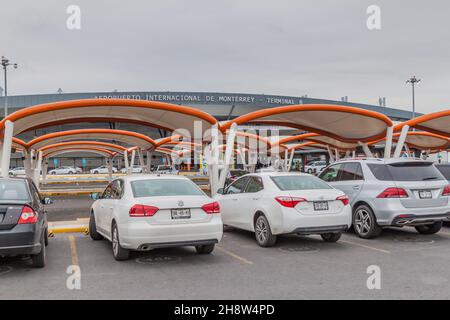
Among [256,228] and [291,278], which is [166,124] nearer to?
[256,228]

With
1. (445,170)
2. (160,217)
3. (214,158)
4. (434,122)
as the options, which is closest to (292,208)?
(160,217)

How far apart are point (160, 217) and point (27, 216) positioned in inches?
76.9

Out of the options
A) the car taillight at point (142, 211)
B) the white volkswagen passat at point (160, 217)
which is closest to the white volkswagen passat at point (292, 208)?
the white volkswagen passat at point (160, 217)

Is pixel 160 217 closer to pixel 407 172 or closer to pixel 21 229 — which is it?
Result: pixel 21 229

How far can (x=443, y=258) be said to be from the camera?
7570 mm

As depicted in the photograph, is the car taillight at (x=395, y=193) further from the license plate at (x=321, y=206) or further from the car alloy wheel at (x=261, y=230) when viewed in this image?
the car alloy wheel at (x=261, y=230)

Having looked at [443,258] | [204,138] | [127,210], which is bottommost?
[443,258]

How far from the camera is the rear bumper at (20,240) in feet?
20.6

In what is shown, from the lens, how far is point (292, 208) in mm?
8328

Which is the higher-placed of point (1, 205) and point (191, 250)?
point (1, 205)

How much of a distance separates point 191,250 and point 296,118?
46.4 feet

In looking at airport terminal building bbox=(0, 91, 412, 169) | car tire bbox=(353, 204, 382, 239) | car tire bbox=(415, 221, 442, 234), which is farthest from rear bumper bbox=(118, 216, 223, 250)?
airport terminal building bbox=(0, 91, 412, 169)
